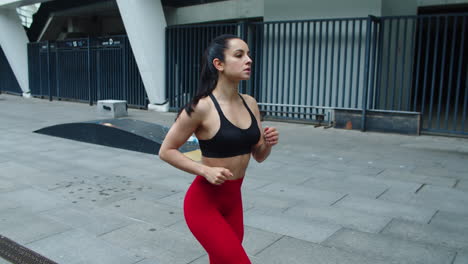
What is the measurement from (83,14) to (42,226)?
20391 mm

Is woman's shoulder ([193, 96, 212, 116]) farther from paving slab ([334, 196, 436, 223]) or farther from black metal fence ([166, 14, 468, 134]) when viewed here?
black metal fence ([166, 14, 468, 134])

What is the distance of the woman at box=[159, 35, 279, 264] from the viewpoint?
7.77 ft

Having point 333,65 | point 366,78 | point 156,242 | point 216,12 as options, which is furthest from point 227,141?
point 216,12

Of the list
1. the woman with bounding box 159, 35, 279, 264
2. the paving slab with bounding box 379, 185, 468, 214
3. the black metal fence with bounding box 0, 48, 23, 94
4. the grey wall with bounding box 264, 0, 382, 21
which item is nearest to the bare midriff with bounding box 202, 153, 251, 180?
the woman with bounding box 159, 35, 279, 264

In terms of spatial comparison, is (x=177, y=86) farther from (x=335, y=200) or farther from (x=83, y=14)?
(x=83, y=14)

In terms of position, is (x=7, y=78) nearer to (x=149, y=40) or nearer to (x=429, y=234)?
(x=149, y=40)

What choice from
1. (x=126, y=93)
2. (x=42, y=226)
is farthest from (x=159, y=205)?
(x=126, y=93)

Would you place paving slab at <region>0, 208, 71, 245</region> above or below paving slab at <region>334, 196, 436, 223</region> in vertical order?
below

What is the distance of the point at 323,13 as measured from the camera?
11344mm

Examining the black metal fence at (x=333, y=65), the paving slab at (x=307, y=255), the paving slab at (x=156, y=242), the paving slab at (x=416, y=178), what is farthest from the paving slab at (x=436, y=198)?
the black metal fence at (x=333, y=65)

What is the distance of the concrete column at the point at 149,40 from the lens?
13.5m

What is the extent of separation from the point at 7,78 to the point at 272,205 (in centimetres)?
2072

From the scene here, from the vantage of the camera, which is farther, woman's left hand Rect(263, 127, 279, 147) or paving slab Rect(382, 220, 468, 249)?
paving slab Rect(382, 220, 468, 249)

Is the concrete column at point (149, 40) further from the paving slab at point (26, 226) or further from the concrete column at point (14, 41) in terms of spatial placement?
the paving slab at point (26, 226)
